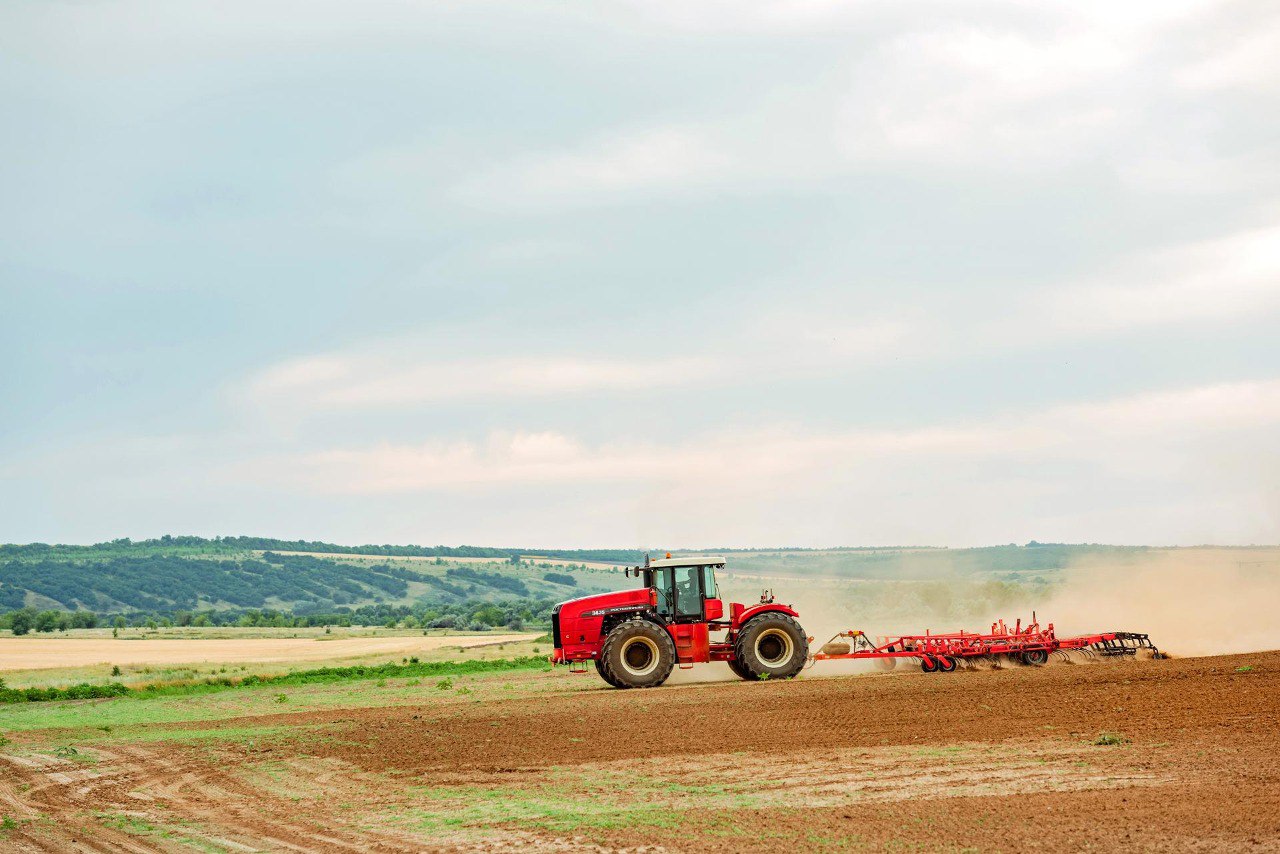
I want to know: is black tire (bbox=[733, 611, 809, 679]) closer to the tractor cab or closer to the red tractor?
the red tractor

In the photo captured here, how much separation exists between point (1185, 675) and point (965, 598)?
133ft

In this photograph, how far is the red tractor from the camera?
30094 mm

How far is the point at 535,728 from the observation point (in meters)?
23.6

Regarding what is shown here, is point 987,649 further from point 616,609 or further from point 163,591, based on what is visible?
point 163,591

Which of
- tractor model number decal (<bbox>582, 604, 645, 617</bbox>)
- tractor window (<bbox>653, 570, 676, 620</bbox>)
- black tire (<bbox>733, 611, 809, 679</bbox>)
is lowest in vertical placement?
black tire (<bbox>733, 611, 809, 679</bbox>)

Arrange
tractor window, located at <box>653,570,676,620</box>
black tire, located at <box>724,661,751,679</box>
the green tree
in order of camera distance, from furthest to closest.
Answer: the green tree → tractor window, located at <box>653,570,676,620</box> → black tire, located at <box>724,661,751,679</box>

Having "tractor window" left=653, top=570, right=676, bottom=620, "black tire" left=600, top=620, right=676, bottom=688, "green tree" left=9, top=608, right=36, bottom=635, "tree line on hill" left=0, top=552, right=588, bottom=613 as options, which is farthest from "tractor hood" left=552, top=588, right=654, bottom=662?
"tree line on hill" left=0, top=552, right=588, bottom=613

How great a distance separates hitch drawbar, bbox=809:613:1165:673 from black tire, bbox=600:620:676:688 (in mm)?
3976

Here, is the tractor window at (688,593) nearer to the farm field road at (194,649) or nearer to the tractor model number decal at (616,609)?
the tractor model number decal at (616,609)

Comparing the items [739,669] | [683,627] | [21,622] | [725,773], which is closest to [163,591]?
[21,622]

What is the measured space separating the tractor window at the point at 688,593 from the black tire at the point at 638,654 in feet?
2.89

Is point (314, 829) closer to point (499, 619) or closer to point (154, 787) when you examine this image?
point (154, 787)

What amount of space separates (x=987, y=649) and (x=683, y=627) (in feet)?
23.7

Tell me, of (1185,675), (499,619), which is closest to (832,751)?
(1185,675)
